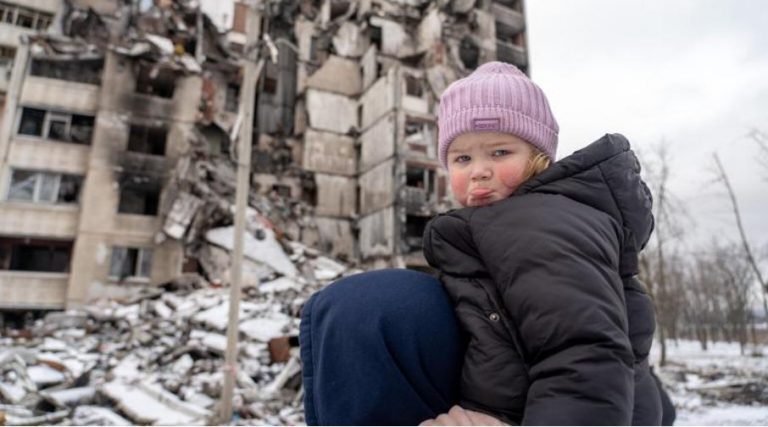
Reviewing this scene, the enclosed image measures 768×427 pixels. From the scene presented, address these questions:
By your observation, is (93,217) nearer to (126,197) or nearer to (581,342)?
(126,197)

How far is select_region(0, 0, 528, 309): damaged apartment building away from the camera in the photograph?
18547mm

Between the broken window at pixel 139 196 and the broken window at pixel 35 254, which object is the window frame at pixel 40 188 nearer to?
the broken window at pixel 35 254

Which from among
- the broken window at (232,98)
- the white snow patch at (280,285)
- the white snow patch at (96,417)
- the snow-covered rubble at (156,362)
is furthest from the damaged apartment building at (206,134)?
the white snow patch at (96,417)

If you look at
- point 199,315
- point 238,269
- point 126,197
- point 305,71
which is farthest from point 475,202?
point 305,71

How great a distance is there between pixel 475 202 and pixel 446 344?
0.48 meters

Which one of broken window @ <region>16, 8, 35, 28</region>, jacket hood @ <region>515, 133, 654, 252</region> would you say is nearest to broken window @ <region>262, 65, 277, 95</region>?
broken window @ <region>16, 8, 35, 28</region>

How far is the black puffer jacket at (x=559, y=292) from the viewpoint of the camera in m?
0.96

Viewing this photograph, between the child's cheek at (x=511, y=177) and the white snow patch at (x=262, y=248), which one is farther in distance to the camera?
the white snow patch at (x=262, y=248)

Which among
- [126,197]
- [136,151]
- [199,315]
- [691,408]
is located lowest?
[691,408]

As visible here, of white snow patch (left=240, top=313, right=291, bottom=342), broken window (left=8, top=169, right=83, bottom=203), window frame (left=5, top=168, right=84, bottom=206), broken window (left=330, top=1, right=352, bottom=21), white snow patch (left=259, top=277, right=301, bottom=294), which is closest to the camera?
white snow patch (left=240, top=313, right=291, bottom=342)

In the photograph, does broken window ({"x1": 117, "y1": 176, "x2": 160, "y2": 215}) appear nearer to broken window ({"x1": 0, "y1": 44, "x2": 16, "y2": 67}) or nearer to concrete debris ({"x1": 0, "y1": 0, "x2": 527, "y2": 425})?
concrete debris ({"x1": 0, "y1": 0, "x2": 527, "y2": 425})

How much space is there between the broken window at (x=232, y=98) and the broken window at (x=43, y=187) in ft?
33.9

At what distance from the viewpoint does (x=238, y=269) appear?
317 inches

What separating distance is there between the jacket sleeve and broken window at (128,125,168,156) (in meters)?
23.0
